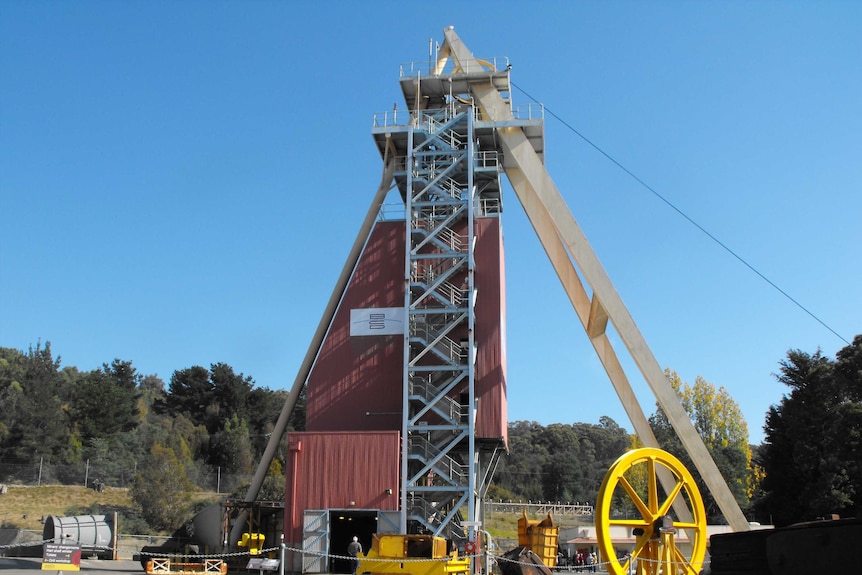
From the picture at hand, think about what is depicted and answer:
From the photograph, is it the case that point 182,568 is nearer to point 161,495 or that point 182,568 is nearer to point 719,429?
point 161,495

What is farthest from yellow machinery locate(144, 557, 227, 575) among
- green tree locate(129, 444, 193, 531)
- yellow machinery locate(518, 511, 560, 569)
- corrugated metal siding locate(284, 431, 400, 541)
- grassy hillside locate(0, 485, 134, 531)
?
grassy hillside locate(0, 485, 134, 531)

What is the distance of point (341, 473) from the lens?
32.8 meters

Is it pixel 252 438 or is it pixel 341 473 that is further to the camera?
pixel 252 438

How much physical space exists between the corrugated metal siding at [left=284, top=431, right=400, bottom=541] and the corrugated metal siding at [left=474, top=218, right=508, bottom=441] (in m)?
4.80

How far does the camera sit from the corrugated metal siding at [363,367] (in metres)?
36.1

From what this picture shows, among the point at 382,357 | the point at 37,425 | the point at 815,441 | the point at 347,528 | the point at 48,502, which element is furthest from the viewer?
the point at 37,425

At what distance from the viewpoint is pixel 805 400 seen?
5538 centimetres

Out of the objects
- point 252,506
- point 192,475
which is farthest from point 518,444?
point 252,506

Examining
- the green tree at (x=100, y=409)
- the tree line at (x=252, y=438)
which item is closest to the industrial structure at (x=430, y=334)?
the tree line at (x=252, y=438)

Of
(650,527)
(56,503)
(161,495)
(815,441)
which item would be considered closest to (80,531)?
(161,495)

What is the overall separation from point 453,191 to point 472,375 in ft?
28.4

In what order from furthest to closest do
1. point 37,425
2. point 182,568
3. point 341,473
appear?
point 37,425, point 341,473, point 182,568

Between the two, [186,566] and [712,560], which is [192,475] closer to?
[186,566]

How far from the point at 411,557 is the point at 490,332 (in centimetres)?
1438
